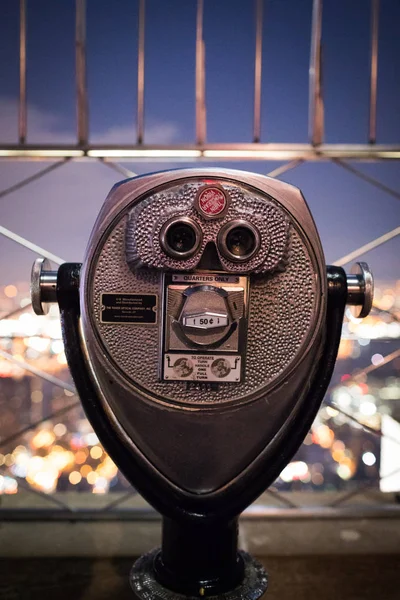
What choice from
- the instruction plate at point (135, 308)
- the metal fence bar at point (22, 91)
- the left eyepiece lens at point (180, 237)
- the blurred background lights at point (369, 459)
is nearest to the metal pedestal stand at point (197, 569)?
the instruction plate at point (135, 308)

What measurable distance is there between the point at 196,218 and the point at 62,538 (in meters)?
1.24

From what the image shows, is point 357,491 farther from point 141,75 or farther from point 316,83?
point 141,75

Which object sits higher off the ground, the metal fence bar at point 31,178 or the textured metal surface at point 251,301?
the metal fence bar at point 31,178

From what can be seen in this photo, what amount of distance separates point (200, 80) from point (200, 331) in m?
1.11

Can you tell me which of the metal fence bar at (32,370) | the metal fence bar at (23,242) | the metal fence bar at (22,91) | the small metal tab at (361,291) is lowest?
the metal fence bar at (32,370)

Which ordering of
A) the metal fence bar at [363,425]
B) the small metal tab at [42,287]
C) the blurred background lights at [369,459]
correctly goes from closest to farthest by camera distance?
the small metal tab at [42,287], the metal fence bar at [363,425], the blurred background lights at [369,459]

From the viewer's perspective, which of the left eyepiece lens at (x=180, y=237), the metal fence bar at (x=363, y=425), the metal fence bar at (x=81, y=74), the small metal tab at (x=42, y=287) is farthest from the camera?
the metal fence bar at (x=363, y=425)

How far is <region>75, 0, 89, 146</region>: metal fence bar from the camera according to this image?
5.99ft

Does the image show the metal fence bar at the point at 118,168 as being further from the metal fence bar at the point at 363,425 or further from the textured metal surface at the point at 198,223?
the metal fence bar at the point at 363,425

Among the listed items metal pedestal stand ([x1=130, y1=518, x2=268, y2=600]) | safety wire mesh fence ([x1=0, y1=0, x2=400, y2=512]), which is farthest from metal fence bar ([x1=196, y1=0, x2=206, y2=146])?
metal pedestal stand ([x1=130, y1=518, x2=268, y2=600])

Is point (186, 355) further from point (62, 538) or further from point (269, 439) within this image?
point (62, 538)

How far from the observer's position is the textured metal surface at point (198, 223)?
3.45ft

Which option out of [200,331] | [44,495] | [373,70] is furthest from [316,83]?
[44,495]

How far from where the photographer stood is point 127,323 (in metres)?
1.06
